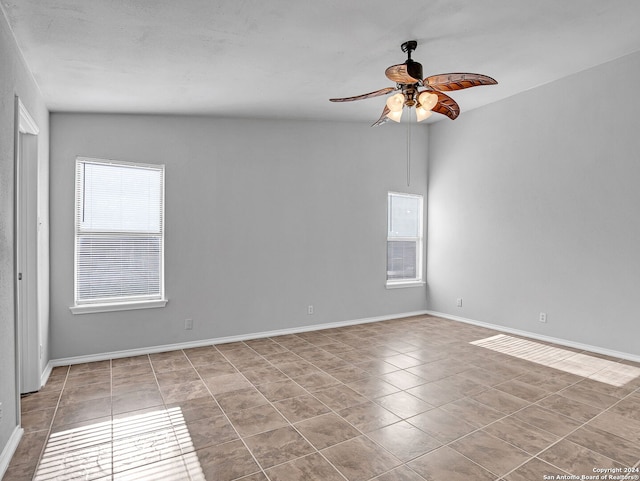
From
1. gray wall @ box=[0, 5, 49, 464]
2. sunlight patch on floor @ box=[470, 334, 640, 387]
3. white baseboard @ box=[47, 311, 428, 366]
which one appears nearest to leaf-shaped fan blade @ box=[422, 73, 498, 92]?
gray wall @ box=[0, 5, 49, 464]

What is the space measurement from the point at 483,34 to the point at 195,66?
2355mm

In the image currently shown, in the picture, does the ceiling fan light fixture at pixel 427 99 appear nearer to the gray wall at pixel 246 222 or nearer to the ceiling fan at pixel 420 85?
the ceiling fan at pixel 420 85

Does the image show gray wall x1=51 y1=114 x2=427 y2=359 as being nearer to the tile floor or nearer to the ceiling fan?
the tile floor

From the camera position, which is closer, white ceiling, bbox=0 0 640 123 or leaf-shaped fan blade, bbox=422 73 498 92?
white ceiling, bbox=0 0 640 123

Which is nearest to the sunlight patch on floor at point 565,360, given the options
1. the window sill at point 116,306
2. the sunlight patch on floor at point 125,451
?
the sunlight patch on floor at point 125,451

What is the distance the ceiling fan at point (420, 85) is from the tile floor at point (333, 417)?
7.66 feet

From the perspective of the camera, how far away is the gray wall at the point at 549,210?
13.6ft

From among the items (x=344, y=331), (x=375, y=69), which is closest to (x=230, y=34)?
(x=375, y=69)

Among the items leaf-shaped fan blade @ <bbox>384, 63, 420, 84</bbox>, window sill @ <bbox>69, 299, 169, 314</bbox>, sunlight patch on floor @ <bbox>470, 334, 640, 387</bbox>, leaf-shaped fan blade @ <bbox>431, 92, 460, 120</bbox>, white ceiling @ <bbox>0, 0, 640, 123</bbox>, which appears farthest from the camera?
window sill @ <bbox>69, 299, 169, 314</bbox>

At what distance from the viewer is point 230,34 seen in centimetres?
273

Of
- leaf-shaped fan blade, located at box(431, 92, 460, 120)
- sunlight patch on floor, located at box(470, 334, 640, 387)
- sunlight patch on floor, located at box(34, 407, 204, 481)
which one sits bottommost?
sunlight patch on floor, located at box(34, 407, 204, 481)

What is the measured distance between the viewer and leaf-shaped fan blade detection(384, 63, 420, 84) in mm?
2723

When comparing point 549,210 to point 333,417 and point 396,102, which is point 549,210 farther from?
point 333,417

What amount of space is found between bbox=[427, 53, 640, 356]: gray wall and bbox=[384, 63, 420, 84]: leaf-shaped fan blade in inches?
110
